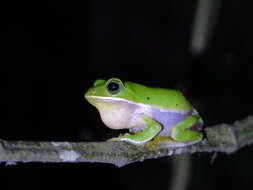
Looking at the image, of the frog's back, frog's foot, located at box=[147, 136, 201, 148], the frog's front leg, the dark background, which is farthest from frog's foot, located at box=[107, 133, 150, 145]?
the dark background

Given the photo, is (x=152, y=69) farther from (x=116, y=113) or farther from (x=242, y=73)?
(x=116, y=113)

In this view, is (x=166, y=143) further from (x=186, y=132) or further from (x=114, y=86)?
(x=114, y=86)

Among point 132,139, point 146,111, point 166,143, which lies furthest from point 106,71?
point 132,139

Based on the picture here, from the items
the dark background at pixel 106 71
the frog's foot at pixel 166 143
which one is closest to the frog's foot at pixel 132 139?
the frog's foot at pixel 166 143

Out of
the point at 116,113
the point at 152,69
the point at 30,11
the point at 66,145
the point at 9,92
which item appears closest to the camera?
the point at 66,145

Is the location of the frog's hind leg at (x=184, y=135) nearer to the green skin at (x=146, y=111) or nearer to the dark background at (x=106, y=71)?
the green skin at (x=146, y=111)

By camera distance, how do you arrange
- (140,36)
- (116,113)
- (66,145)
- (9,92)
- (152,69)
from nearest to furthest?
(66,145) < (116,113) < (9,92) < (152,69) < (140,36)

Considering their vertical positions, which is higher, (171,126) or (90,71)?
(171,126)

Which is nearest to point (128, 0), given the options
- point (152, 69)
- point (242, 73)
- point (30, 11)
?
point (152, 69)
